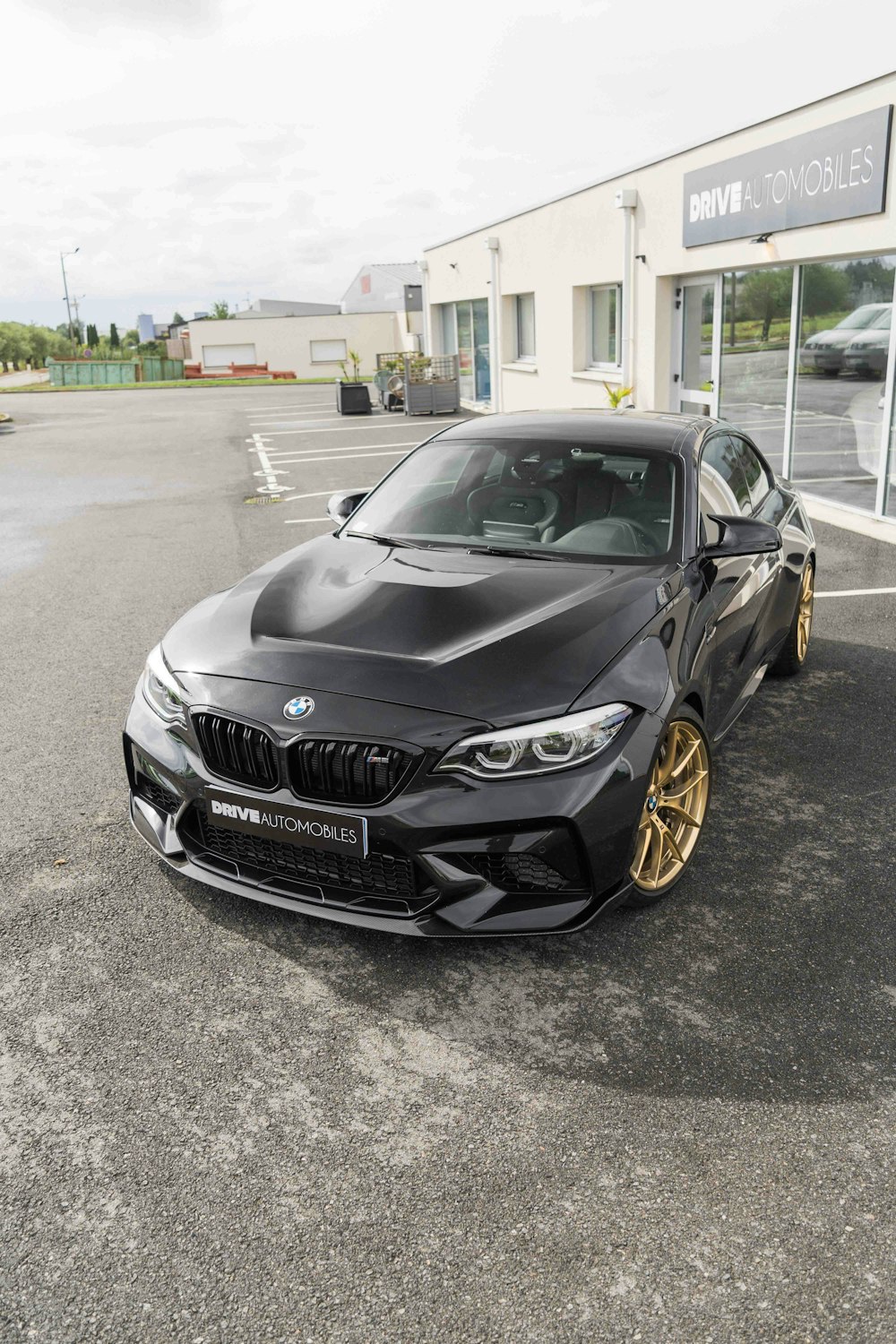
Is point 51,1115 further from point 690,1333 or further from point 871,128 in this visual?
point 871,128

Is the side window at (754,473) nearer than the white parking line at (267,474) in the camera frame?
Yes

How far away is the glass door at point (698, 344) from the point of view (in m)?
13.4

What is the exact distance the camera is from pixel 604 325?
699 inches

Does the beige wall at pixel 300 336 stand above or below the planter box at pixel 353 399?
above

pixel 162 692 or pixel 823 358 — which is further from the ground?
pixel 823 358

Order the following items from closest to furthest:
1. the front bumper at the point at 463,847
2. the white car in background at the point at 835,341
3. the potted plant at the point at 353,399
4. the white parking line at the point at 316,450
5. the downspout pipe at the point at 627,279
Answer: the front bumper at the point at 463,847 → the white car in background at the point at 835,341 → the downspout pipe at the point at 627,279 → the white parking line at the point at 316,450 → the potted plant at the point at 353,399

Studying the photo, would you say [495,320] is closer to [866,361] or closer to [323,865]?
[866,361]

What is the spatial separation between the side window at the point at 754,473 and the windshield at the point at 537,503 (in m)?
0.94

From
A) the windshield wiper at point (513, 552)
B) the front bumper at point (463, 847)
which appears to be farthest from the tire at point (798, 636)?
the front bumper at point (463, 847)

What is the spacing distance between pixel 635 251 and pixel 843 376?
5588 mm

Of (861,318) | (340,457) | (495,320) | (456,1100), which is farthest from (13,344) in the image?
(456,1100)

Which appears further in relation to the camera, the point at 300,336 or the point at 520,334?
the point at 300,336

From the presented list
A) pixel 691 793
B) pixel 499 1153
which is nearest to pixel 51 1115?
pixel 499 1153

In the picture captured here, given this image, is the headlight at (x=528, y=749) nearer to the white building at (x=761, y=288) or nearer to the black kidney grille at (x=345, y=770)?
the black kidney grille at (x=345, y=770)
